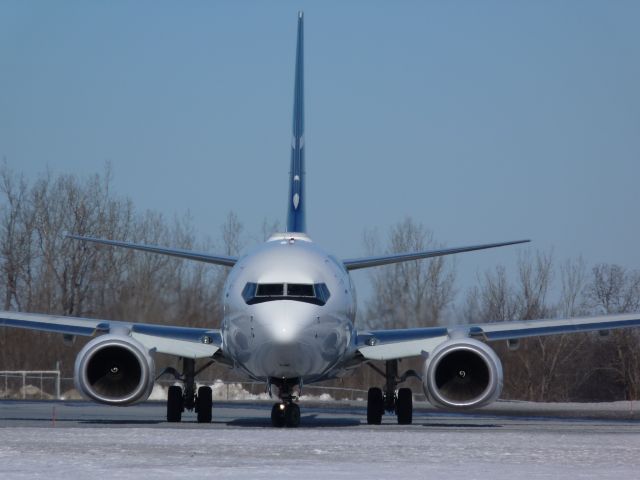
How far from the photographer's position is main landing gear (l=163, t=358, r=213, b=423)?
83.8 feet

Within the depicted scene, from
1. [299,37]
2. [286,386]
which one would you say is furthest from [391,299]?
[286,386]

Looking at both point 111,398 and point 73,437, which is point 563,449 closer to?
point 73,437

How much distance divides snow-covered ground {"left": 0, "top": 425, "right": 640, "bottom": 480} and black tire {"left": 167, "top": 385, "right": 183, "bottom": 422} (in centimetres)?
496

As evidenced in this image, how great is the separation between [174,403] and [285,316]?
4.58 m

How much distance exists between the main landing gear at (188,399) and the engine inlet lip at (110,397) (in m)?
1.42

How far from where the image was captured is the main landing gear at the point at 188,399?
25.5 m

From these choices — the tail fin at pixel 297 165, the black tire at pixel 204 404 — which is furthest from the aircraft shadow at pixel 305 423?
the tail fin at pixel 297 165

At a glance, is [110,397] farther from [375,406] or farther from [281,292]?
[375,406]

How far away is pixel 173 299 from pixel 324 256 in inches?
658

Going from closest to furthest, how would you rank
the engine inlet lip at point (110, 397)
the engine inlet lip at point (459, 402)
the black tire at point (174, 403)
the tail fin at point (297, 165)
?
the engine inlet lip at point (110, 397) → the engine inlet lip at point (459, 402) → the black tire at point (174, 403) → the tail fin at point (297, 165)

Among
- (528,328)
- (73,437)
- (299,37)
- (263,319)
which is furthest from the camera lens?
(299,37)

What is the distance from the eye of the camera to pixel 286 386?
76.8 ft

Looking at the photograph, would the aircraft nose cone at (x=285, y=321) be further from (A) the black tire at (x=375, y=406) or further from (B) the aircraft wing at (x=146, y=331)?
(A) the black tire at (x=375, y=406)

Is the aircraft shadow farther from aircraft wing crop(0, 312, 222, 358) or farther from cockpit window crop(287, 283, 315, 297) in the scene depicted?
cockpit window crop(287, 283, 315, 297)
